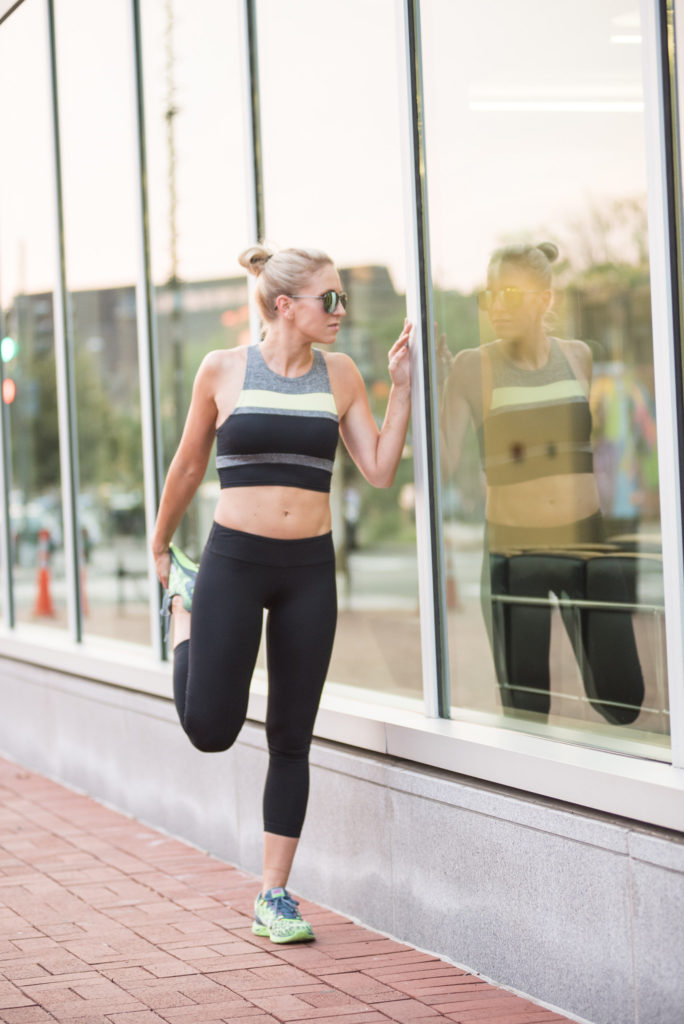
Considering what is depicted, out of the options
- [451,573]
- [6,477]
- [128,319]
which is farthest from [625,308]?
[451,573]

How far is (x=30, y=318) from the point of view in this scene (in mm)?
7914

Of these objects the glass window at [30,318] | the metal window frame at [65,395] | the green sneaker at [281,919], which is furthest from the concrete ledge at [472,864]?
the glass window at [30,318]

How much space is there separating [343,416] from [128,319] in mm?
2848

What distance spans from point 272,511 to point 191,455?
356 mm

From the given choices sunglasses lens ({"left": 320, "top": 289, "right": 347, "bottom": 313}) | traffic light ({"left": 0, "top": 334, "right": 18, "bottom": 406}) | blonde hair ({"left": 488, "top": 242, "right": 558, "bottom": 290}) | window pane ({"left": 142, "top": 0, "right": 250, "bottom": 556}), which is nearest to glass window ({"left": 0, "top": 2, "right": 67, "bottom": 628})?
traffic light ({"left": 0, "top": 334, "right": 18, "bottom": 406})

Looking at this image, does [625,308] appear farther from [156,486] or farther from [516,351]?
[516,351]

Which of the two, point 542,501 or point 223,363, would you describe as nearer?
point 223,363

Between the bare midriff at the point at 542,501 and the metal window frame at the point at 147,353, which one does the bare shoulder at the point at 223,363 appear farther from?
the metal window frame at the point at 147,353

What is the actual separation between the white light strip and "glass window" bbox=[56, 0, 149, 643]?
1.64 metres

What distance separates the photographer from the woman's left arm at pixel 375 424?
155 inches

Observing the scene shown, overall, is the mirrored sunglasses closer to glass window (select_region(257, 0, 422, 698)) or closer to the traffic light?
glass window (select_region(257, 0, 422, 698))

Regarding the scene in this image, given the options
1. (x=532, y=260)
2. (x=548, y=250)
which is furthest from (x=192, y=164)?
(x=532, y=260)

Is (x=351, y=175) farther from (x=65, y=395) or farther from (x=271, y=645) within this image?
(x=271, y=645)

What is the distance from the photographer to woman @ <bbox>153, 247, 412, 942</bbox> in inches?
149
